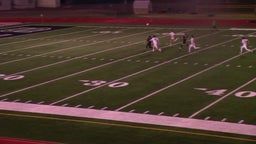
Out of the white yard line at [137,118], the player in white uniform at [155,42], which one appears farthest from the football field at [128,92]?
the player in white uniform at [155,42]

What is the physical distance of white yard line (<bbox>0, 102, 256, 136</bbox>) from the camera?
464 inches

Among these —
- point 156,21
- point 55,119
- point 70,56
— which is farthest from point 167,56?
point 156,21

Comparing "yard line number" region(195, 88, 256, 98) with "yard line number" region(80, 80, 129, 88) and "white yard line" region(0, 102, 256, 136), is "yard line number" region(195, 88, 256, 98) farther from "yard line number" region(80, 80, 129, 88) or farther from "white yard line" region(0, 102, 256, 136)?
"white yard line" region(0, 102, 256, 136)

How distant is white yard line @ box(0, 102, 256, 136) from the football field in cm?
3

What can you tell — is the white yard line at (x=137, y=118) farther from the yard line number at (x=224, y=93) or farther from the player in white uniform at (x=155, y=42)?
the player in white uniform at (x=155, y=42)

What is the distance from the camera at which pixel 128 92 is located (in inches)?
627

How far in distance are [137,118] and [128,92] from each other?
3.14m

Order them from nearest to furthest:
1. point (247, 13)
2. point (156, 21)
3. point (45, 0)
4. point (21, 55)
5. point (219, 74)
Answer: point (219, 74) → point (21, 55) → point (156, 21) → point (247, 13) → point (45, 0)

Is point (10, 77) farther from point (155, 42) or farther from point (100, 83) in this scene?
point (155, 42)

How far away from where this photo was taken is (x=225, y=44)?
26766 mm

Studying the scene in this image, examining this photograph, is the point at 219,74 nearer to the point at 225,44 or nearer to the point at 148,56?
the point at 148,56

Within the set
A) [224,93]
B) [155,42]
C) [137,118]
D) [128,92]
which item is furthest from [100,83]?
[155,42]

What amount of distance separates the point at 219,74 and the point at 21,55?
1061 centimetres

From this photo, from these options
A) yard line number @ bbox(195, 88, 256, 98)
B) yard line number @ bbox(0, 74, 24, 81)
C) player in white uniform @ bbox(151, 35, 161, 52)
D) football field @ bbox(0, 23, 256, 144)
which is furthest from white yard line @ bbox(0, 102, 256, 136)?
player in white uniform @ bbox(151, 35, 161, 52)
